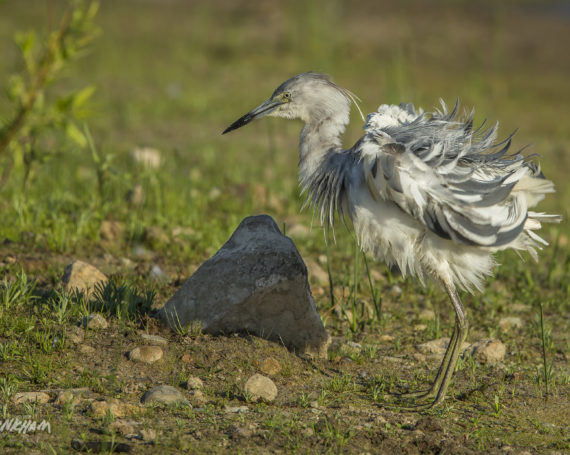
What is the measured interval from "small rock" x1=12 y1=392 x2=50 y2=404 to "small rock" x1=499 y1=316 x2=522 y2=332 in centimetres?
281

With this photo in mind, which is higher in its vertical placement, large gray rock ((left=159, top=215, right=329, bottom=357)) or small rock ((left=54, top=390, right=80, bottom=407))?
large gray rock ((left=159, top=215, right=329, bottom=357))

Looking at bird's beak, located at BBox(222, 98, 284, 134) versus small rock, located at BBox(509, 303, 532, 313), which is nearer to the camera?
bird's beak, located at BBox(222, 98, 284, 134)

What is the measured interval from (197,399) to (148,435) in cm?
44

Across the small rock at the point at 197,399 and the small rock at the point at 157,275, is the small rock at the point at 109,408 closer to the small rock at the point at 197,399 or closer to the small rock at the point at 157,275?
the small rock at the point at 197,399

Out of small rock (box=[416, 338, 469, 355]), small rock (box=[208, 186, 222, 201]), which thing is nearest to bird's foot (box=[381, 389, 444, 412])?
small rock (box=[416, 338, 469, 355])

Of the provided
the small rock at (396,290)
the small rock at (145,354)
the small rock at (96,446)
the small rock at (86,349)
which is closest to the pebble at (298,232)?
the small rock at (396,290)

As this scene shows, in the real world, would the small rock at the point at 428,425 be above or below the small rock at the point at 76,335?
above

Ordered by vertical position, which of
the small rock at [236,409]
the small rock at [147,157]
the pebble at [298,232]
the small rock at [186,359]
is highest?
the small rock at [147,157]

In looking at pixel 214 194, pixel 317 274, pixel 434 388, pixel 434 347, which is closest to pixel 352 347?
pixel 434 347

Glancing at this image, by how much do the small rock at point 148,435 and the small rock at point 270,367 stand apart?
0.82m

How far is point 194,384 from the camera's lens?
11.9 feet

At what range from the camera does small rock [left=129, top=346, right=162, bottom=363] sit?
379 centimetres

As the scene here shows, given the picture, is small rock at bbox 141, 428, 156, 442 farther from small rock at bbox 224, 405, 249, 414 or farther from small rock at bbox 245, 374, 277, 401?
small rock at bbox 245, 374, 277, 401

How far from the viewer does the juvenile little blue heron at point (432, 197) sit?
381 cm
